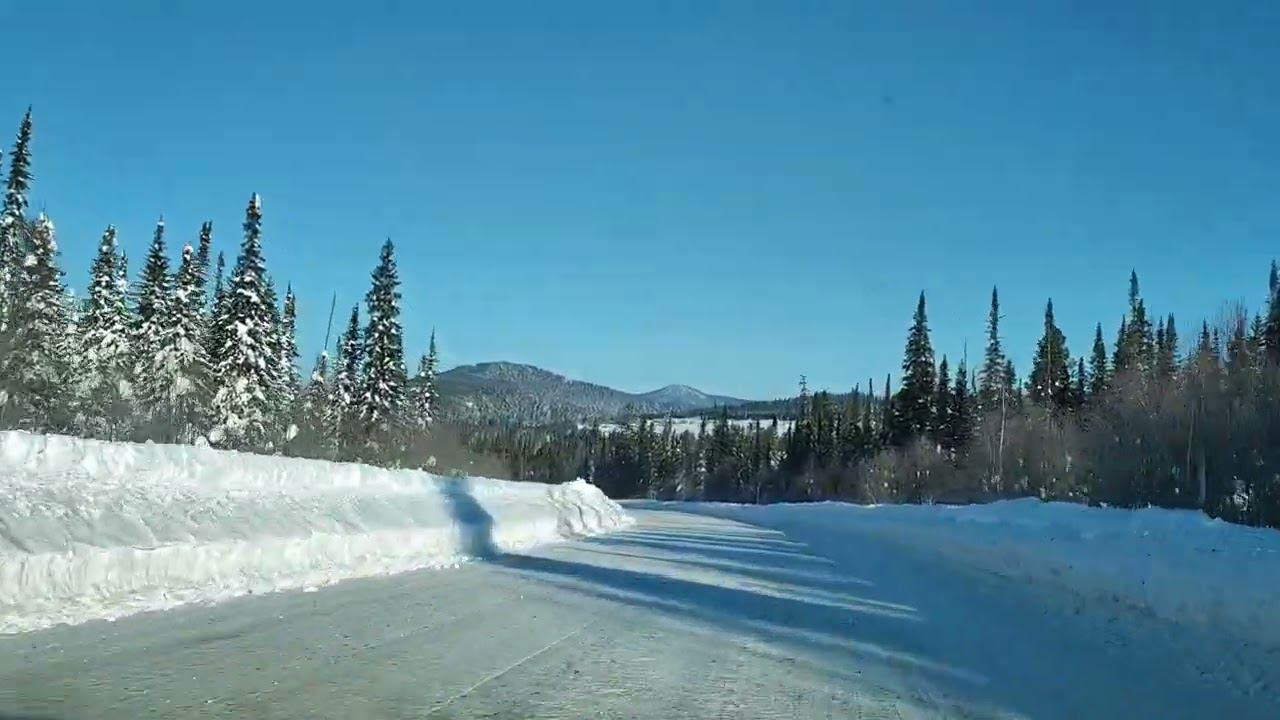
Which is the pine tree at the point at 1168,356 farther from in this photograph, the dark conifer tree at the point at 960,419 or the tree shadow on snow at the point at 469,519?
the tree shadow on snow at the point at 469,519

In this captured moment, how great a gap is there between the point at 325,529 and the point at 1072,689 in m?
11.3

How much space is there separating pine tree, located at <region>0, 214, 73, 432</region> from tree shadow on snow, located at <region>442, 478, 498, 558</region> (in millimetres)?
25601

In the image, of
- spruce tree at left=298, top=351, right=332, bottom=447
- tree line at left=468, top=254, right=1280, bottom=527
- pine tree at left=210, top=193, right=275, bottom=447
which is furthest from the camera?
spruce tree at left=298, top=351, right=332, bottom=447

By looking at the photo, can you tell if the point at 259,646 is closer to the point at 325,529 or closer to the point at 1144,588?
the point at 325,529

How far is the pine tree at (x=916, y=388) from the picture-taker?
270 feet

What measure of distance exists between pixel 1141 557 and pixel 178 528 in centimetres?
1274

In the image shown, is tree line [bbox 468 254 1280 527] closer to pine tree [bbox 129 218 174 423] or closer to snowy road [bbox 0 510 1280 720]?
snowy road [bbox 0 510 1280 720]

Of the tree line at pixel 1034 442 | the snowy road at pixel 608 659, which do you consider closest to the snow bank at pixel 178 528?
the snowy road at pixel 608 659

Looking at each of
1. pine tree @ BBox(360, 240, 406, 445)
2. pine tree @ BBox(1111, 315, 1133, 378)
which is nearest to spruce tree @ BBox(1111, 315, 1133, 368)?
pine tree @ BBox(1111, 315, 1133, 378)

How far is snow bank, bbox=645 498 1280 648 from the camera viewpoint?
10383 millimetres

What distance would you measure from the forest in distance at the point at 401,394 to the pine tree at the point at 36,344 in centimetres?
10

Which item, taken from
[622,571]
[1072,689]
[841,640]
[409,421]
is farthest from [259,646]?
[409,421]

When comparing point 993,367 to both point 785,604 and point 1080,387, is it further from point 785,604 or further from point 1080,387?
point 785,604

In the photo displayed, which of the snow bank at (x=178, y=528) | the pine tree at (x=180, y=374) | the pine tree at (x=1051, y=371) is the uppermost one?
the pine tree at (x=1051, y=371)
